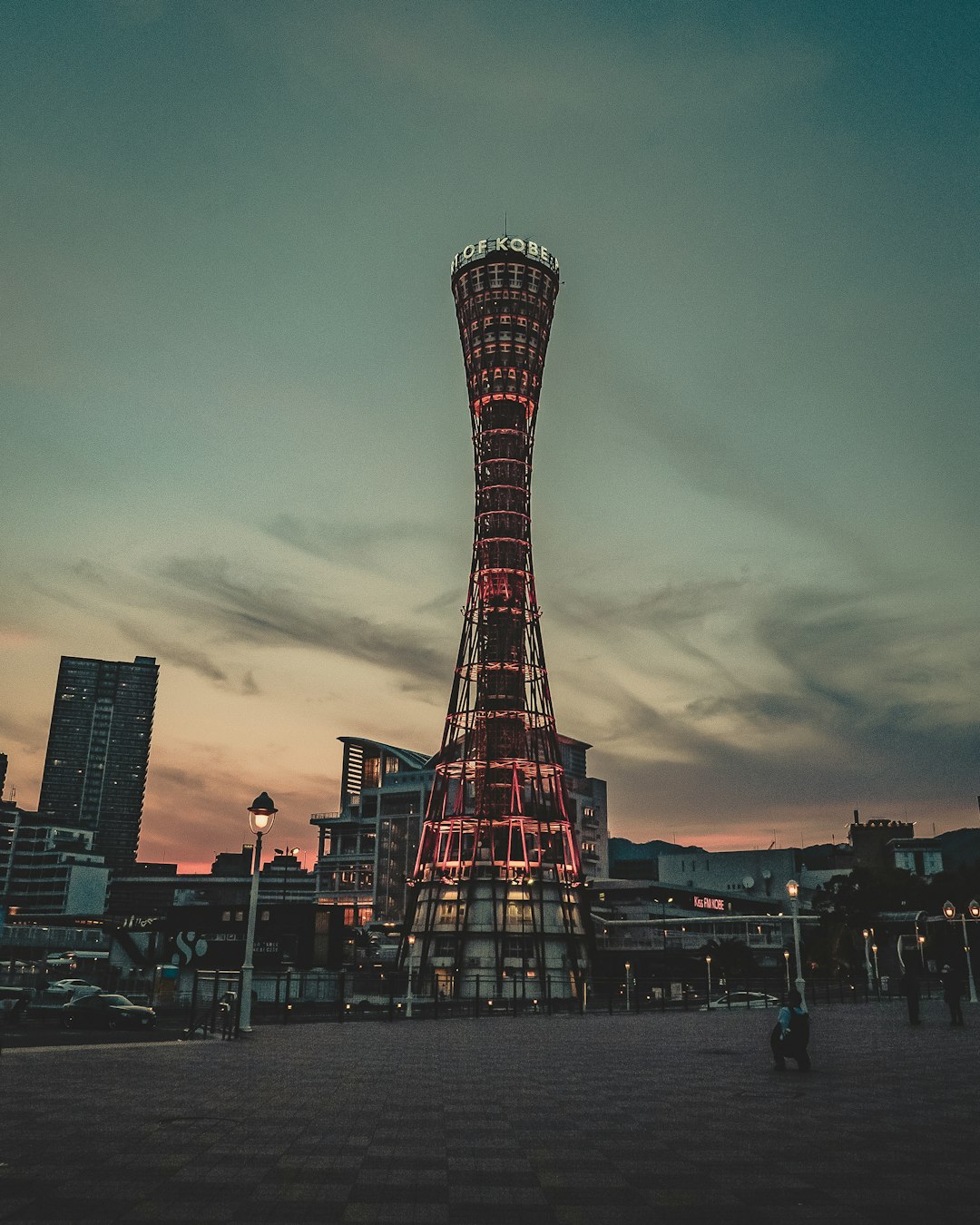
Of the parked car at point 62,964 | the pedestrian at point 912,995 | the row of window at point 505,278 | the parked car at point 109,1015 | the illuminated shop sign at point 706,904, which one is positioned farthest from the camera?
the illuminated shop sign at point 706,904

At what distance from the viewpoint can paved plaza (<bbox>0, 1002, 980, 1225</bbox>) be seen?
890 centimetres

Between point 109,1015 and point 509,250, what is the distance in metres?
82.0

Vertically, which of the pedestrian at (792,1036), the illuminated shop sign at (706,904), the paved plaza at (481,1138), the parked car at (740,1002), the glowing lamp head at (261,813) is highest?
the illuminated shop sign at (706,904)

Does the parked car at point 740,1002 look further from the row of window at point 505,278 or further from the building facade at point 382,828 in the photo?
the building facade at point 382,828

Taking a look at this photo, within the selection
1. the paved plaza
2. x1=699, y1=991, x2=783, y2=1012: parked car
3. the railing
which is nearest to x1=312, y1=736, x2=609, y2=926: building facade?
the railing

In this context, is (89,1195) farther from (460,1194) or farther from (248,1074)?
(248,1074)

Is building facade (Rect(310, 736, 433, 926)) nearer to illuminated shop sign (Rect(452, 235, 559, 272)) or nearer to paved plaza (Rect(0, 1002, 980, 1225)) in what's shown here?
illuminated shop sign (Rect(452, 235, 559, 272))

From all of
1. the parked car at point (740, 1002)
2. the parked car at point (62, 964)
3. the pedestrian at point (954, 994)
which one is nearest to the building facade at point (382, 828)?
the parked car at point (62, 964)

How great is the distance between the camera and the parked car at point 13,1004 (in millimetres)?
34906

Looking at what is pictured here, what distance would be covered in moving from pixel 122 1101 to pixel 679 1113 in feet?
27.3

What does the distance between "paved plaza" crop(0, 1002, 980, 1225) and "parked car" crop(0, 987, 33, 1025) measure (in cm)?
1299

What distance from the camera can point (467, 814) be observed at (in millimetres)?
92000

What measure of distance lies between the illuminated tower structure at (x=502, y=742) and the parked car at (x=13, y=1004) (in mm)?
51224

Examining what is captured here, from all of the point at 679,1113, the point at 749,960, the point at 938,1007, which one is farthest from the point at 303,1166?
the point at 749,960
